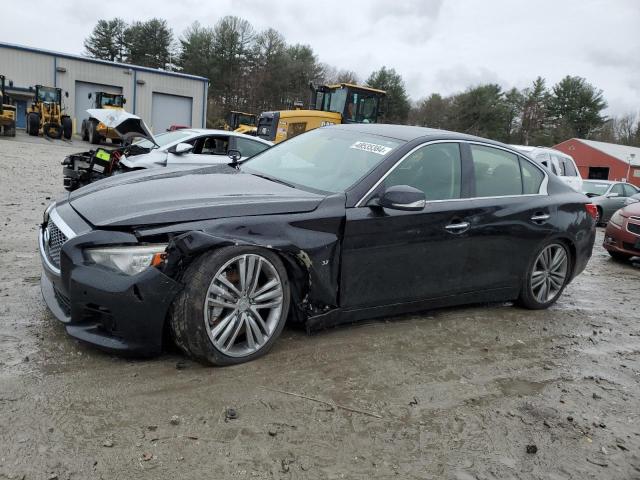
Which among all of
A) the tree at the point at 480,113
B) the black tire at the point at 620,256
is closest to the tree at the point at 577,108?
the tree at the point at 480,113

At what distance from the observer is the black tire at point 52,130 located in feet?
90.5

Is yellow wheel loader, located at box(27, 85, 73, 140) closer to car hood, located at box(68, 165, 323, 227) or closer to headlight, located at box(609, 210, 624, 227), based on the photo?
headlight, located at box(609, 210, 624, 227)

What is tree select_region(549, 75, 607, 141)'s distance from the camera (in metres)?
69.4

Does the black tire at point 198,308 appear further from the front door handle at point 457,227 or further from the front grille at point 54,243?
the front door handle at point 457,227

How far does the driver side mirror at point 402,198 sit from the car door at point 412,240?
0.42ft

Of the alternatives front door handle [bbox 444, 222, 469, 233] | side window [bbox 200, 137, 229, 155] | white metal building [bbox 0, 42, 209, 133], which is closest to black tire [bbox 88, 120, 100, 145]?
white metal building [bbox 0, 42, 209, 133]

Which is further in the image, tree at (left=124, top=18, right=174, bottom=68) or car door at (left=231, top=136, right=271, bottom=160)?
tree at (left=124, top=18, right=174, bottom=68)

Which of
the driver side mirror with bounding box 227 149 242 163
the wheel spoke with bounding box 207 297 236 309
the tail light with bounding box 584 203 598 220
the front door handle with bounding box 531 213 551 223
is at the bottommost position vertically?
the wheel spoke with bounding box 207 297 236 309

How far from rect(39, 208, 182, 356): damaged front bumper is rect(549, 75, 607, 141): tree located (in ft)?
240

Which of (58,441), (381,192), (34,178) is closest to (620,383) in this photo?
(381,192)

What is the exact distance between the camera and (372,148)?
4.20 metres

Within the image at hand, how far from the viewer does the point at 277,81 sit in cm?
5775

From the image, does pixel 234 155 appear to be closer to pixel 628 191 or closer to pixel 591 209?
pixel 591 209

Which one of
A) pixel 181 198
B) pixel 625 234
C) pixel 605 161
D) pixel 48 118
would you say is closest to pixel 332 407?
pixel 181 198
